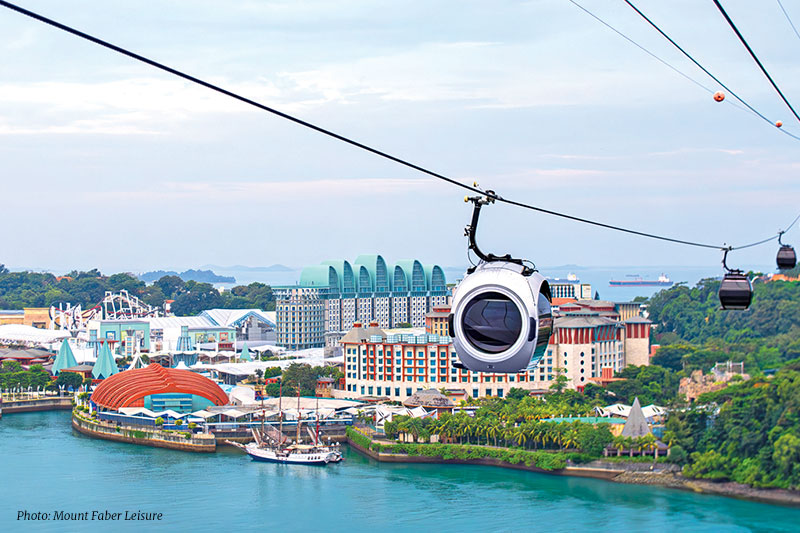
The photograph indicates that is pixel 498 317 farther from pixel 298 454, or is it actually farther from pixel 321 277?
pixel 321 277

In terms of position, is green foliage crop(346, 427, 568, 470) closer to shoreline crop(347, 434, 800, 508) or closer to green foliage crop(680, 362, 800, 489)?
shoreline crop(347, 434, 800, 508)

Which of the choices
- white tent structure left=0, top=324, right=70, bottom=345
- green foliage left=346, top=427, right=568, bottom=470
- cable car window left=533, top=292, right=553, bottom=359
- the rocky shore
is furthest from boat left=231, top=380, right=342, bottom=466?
white tent structure left=0, top=324, right=70, bottom=345

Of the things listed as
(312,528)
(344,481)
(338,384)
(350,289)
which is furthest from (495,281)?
(350,289)

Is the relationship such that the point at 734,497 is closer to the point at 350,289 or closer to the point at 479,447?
the point at 479,447

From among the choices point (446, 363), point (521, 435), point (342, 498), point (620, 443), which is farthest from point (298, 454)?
point (620, 443)

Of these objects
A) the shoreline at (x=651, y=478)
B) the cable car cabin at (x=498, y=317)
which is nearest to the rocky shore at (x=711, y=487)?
the shoreline at (x=651, y=478)

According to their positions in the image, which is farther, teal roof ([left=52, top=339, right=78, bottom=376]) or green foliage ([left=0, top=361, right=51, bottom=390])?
teal roof ([left=52, top=339, right=78, bottom=376])
